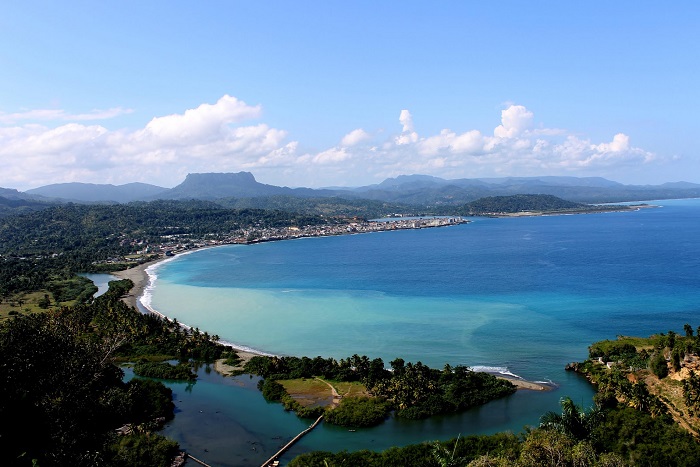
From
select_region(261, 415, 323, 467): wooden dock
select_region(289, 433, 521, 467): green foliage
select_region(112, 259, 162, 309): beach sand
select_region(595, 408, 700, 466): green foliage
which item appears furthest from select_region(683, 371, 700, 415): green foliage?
select_region(112, 259, 162, 309): beach sand

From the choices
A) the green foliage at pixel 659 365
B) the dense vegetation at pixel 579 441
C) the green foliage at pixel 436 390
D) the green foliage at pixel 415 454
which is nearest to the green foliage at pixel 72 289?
the green foliage at pixel 436 390

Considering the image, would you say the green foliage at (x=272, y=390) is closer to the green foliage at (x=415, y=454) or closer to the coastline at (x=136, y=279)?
the green foliage at (x=415, y=454)

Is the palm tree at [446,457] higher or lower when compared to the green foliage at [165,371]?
higher

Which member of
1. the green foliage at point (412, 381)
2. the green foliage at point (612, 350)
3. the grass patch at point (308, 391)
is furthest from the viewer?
the green foliage at point (612, 350)

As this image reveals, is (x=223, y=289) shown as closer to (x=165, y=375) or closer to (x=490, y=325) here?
(x=165, y=375)

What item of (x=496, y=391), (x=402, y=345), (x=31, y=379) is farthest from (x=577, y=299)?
(x=31, y=379)

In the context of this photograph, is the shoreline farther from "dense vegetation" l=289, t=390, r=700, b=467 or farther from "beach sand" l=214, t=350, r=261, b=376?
"dense vegetation" l=289, t=390, r=700, b=467
